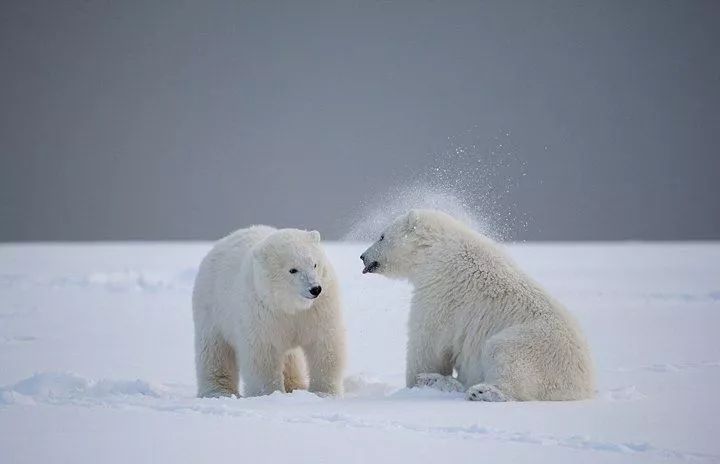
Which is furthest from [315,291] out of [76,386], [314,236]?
[76,386]

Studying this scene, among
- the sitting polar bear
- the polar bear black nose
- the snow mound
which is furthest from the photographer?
the snow mound

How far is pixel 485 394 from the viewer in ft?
17.0

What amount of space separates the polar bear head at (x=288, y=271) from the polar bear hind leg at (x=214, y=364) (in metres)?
0.91

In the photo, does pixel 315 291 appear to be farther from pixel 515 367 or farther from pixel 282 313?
pixel 515 367

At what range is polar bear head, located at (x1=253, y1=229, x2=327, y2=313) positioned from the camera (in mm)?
6160

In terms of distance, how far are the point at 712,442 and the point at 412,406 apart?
5.23 feet

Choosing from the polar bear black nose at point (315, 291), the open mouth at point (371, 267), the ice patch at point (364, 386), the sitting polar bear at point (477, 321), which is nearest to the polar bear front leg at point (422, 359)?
the sitting polar bear at point (477, 321)

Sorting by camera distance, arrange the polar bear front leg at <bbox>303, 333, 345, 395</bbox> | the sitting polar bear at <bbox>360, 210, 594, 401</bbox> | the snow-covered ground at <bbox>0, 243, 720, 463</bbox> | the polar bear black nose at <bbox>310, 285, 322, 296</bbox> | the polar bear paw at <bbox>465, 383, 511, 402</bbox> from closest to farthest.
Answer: the snow-covered ground at <bbox>0, 243, 720, 463</bbox>, the polar bear paw at <bbox>465, 383, 511, 402</bbox>, the sitting polar bear at <bbox>360, 210, 594, 401</bbox>, the polar bear black nose at <bbox>310, 285, 322, 296</bbox>, the polar bear front leg at <bbox>303, 333, 345, 395</bbox>

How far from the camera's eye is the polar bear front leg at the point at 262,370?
6.29 metres

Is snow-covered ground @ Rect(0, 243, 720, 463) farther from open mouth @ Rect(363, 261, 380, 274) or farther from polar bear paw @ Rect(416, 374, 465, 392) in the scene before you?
open mouth @ Rect(363, 261, 380, 274)

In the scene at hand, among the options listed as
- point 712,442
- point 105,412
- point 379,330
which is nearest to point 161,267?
point 379,330

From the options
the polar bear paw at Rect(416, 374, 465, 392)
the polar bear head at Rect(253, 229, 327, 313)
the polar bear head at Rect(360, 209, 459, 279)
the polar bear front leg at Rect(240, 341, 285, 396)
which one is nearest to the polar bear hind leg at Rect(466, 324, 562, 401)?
the polar bear paw at Rect(416, 374, 465, 392)

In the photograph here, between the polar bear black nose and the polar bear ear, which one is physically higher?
the polar bear ear

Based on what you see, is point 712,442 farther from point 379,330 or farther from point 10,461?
point 379,330
